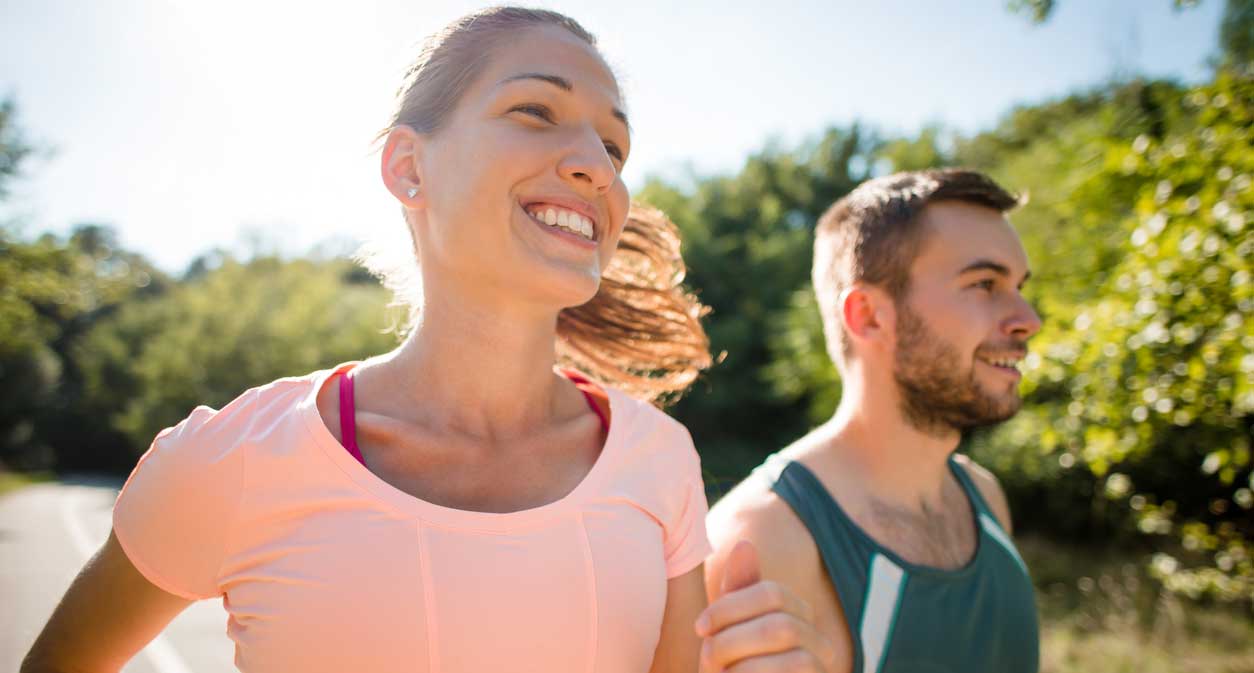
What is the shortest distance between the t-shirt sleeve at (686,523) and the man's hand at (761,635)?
37 centimetres

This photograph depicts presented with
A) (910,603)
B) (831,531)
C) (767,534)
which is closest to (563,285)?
(767,534)

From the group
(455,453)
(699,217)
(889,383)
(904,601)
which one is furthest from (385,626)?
(699,217)

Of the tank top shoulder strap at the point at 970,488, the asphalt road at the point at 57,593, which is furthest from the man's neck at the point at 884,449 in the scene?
the asphalt road at the point at 57,593

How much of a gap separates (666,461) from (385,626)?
58 cm

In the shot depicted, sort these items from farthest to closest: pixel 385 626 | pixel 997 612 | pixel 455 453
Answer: pixel 997 612 → pixel 455 453 → pixel 385 626

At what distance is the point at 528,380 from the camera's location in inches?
59.1

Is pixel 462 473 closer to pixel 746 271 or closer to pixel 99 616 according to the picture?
pixel 99 616

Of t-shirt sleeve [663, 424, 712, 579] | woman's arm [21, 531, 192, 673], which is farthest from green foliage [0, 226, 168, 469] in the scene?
t-shirt sleeve [663, 424, 712, 579]

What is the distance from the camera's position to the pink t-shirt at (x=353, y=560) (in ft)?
3.71

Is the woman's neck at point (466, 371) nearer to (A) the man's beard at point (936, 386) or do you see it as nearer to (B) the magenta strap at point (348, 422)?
(B) the magenta strap at point (348, 422)

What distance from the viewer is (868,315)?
8.23 feet

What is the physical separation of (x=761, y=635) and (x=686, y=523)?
0.47 m

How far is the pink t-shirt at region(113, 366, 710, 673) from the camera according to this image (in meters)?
1.13

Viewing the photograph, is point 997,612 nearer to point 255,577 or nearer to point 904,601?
point 904,601
